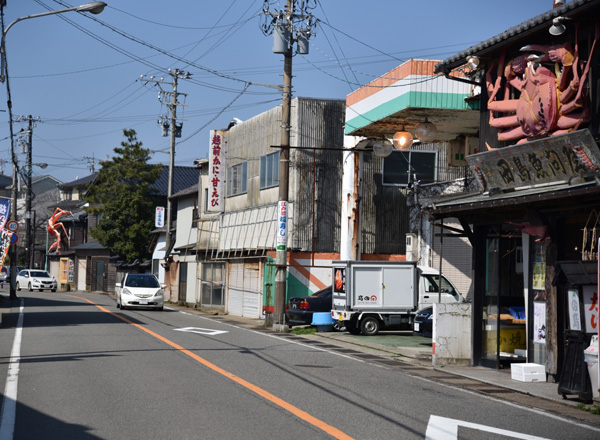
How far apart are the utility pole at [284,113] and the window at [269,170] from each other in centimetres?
656

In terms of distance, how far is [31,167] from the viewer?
1971 inches

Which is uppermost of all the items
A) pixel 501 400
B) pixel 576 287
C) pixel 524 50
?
pixel 524 50

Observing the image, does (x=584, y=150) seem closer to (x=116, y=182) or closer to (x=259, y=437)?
(x=259, y=437)

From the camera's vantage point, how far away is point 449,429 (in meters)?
8.56

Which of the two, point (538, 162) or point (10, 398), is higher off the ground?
point (538, 162)

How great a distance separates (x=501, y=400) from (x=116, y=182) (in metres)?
44.4

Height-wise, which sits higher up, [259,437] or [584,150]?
[584,150]

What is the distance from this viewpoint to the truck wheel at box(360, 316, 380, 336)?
22.1 meters

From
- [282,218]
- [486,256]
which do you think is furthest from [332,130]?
[486,256]

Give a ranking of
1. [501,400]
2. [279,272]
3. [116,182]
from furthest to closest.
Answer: [116,182], [279,272], [501,400]

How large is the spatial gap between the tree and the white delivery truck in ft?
108

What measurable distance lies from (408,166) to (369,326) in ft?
31.3

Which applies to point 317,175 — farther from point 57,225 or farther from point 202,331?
point 57,225

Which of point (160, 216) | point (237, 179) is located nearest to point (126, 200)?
point (160, 216)
